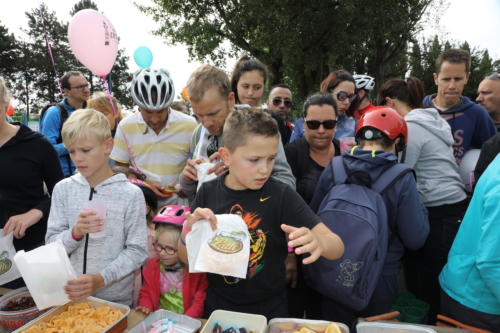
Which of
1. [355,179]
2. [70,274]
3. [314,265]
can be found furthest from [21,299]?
[355,179]

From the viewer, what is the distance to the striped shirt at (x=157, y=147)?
2879mm

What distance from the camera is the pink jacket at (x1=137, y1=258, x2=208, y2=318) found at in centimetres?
206

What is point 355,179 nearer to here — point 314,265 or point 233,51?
point 314,265

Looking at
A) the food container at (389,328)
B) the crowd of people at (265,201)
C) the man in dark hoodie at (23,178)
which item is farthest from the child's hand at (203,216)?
the man in dark hoodie at (23,178)

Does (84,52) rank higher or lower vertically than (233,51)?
lower

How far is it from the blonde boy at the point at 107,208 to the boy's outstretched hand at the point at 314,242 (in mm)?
1092

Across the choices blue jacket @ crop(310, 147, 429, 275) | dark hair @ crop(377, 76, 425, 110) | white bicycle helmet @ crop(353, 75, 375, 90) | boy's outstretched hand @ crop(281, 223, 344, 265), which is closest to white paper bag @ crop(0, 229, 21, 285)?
boy's outstretched hand @ crop(281, 223, 344, 265)

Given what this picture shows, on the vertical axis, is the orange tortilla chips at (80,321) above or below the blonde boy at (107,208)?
below

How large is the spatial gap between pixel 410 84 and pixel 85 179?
328 centimetres

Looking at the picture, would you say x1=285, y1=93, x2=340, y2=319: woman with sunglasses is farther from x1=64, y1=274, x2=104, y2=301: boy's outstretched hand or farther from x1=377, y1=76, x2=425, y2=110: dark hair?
x1=64, y1=274, x2=104, y2=301: boy's outstretched hand

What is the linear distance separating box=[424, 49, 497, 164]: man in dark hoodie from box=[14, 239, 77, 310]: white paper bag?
12.0 ft

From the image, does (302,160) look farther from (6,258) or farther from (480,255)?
(6,258)

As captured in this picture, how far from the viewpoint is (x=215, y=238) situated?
1475mm

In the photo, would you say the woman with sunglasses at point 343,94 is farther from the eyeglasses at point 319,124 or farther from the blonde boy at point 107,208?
the blonde boy at point 107,208
